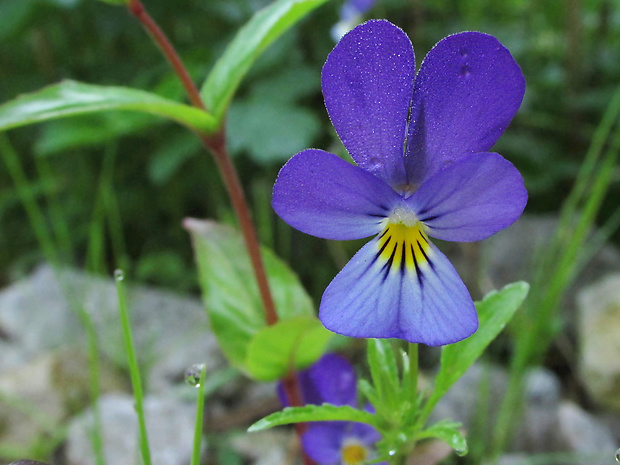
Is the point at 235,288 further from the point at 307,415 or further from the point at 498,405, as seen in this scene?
the point at 498,405

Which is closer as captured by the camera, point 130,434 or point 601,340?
point 130,434

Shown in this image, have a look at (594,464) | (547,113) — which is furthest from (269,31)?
(547,113)

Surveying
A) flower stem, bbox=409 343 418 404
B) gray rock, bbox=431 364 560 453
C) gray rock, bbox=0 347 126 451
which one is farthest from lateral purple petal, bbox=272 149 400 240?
gray rock, bbox=0 347 126 451

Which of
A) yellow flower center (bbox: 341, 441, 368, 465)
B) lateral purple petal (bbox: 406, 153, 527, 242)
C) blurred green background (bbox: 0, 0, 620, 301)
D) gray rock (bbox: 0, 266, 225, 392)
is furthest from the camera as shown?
blurred green background (bbox: 0, 0, 620, 301)

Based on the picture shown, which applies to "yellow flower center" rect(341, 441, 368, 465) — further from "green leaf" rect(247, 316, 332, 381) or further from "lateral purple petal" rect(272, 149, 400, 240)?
"lateral purple petal" rect(272, 149, 400, 240)

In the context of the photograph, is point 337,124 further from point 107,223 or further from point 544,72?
point 544,72

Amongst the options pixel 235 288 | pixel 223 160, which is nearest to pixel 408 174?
pixel 223 160

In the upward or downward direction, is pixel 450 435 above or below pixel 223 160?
below
